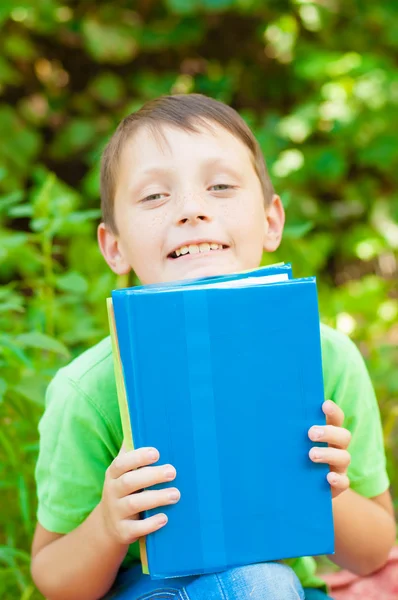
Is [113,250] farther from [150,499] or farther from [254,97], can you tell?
[254,97]

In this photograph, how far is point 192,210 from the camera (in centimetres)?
128

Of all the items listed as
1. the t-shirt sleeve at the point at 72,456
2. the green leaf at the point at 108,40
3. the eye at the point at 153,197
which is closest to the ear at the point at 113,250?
the eye at the point at 153,197

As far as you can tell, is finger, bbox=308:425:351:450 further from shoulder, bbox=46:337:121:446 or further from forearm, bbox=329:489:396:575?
shoulder, bbox=46:337:121:446

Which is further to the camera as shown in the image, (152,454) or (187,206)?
(187,206)

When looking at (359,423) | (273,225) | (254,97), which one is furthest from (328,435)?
(254,97)

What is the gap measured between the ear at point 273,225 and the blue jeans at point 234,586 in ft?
1.89

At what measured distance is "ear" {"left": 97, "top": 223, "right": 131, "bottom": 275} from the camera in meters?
1.47

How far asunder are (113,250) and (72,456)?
0.38 m

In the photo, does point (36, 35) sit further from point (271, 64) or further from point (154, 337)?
point (154, 337)

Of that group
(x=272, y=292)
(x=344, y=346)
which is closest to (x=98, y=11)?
(x=344, y=346)

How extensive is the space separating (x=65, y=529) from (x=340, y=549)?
48 cm

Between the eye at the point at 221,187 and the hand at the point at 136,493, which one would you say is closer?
the hand at the point at 136,493

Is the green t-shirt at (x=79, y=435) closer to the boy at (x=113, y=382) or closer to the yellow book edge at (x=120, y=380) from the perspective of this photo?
the boy at (x=113, y=382)

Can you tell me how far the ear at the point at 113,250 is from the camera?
1472 mm
